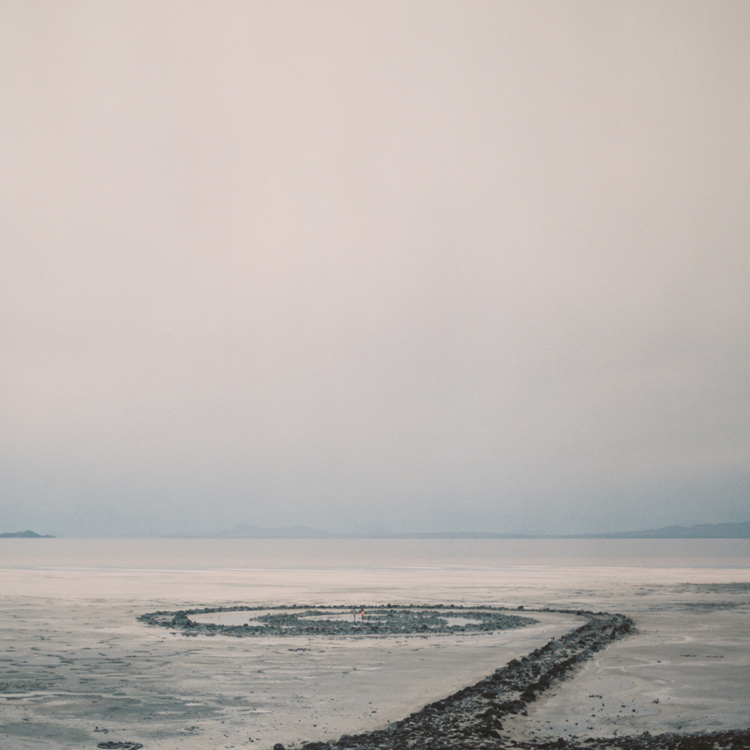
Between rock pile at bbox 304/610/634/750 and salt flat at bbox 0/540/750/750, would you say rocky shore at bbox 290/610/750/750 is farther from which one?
salt flat at bbox 0/540/750/750

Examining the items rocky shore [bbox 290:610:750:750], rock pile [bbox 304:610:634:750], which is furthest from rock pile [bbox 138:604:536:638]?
rocky shore [bbox 290:610:750:750]

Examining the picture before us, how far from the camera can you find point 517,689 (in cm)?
1916

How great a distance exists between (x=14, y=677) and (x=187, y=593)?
106ft

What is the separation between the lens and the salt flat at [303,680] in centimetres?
1567

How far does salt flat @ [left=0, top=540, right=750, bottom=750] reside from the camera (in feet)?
51.4

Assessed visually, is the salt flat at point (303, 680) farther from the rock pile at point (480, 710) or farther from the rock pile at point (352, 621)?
the rock pile at point (352, 621)

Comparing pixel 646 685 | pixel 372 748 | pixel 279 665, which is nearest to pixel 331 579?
pixel 279 665

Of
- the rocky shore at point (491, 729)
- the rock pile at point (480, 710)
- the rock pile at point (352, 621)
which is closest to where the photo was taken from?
the rocky shore at point (491, 729)

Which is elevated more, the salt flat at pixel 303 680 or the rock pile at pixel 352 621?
the salt flat at pixel 303 680

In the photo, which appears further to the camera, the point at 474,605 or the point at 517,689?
the point at 474,605

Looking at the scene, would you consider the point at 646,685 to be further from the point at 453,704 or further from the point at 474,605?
the point at 474,605

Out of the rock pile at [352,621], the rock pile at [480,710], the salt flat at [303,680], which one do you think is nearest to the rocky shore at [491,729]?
the rock pile at [480,710]

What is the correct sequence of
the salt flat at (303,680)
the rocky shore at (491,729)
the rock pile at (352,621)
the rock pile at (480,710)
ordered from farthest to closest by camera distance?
the rock pile at (352,621)
the salt flat at (303,680)
the rock pile at (480,710)
the rocky shore at (491,729)

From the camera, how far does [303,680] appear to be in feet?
68.3
